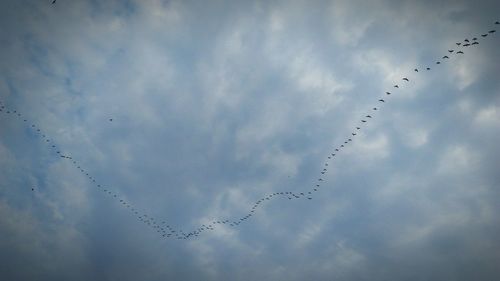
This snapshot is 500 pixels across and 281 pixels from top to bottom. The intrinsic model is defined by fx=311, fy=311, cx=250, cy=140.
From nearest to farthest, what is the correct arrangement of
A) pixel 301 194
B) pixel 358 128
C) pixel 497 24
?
pixel 497 24 → pixel 358 128 → pixel 301 194

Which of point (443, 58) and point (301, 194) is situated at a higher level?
point (443, 58)

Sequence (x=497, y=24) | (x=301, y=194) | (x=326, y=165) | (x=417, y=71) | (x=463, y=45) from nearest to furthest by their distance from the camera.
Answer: (x=497, y=24), (x=463, y=45), (x=417, y=71), (x=326, y=165), (x=301, y=194)

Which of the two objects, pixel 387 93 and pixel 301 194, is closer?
pixel 387 93

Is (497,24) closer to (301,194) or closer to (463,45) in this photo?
(463,45)

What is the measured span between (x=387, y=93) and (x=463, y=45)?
44.0ft

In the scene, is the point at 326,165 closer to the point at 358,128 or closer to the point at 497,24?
the point at 358,128

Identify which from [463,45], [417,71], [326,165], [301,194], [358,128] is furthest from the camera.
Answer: [301,194]

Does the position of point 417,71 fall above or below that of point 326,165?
above

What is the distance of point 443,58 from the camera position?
52.5m

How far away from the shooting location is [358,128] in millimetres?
65250

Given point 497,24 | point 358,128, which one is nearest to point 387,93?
point 358,128

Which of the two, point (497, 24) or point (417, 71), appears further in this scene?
point (417, 71)

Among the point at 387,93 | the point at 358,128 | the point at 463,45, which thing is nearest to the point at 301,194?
the point at 358,128

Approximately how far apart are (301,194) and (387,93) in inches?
1267
